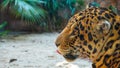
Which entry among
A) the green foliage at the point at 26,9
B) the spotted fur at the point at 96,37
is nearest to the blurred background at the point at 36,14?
the green foliage at the point at 26,9

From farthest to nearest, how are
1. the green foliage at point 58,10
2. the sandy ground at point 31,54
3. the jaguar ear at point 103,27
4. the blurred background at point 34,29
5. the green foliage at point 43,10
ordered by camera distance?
the green foliage at point 58,10 < the green foliage at point 43,10 < the blurred background at point 34,29 < the sandy ground at point 31,54 < the jaguar ear at point 103,27

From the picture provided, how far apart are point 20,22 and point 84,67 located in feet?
17.9

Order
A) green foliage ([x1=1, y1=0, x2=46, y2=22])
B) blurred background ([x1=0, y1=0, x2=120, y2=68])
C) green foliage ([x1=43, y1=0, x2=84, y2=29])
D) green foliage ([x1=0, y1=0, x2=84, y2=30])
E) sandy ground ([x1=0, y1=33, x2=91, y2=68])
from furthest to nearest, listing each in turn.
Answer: green foliage ([x1=43, y1=0, x2=84, y2=29]) → green foliage ([x1=0, y1=0, x2=84, y2=30]) → green foliage ([x1=1, y1=0, x2=46, y2=22]) → blurred background ([x1=0, y1=0, x2=120, y2=68]) → sandy ground ([x1=0, y1=33, x2=91, y2=68])

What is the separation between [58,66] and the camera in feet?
19.2

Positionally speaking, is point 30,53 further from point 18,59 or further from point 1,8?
point 1,8

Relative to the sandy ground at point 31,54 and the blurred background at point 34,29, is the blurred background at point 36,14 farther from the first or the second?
the sandy ground at point 31,54

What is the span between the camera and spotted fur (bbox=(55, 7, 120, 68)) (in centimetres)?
243

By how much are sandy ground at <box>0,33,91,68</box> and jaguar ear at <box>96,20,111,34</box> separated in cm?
296

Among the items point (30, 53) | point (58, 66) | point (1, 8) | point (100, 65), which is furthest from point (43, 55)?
point (100, 65)

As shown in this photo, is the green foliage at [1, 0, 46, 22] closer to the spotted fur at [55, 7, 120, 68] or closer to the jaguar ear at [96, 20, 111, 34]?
the spotted fur at [55, 7, 120, 68]

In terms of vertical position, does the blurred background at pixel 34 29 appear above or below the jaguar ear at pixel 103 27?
below

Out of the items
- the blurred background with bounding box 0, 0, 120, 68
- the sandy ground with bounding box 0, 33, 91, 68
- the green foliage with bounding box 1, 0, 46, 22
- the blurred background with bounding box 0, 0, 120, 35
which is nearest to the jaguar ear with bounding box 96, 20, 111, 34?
the sandy ground with bounding box 0, 33, 91, 68

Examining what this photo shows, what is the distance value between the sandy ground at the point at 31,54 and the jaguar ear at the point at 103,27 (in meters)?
A: 2.96

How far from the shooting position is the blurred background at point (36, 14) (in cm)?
973
